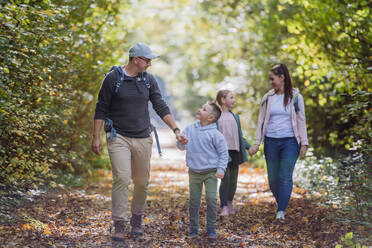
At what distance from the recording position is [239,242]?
599 cm

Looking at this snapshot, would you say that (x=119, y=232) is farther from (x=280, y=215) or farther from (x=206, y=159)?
(x=280, y=215)

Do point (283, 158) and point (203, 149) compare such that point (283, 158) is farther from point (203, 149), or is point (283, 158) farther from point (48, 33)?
point (48, 33)

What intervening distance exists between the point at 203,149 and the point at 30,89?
7.78ft

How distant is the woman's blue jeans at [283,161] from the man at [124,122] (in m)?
1.89

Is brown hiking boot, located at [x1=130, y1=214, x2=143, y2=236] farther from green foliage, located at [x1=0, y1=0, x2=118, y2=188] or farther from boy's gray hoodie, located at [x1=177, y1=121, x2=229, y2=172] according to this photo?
green foliage, located at [x1=0, y1=0, x2=118, y2=188]

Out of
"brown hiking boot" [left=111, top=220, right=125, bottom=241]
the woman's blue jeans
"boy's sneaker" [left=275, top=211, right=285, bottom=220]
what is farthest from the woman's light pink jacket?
"brown hiking boot" [left=111, top=220, right=125, bottom=241]

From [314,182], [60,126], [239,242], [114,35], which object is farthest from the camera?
[114,35]

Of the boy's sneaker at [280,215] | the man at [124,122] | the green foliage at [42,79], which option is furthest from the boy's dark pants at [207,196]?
the green foliage at [42,79]

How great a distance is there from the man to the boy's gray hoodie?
0.25m

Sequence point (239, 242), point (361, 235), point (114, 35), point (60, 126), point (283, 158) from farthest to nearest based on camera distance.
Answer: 1. point (114, 35)
2. point (60, 126)
3. point (283, 158)
4. point (239, 242)
5. point (361, 235)

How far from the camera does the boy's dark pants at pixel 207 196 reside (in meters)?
5.88

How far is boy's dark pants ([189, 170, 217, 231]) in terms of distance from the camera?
5.88m

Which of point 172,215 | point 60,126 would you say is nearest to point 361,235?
point 172,215

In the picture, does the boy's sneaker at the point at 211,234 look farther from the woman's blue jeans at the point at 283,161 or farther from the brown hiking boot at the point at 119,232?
the woman's blue jeans at the point at 283,161
